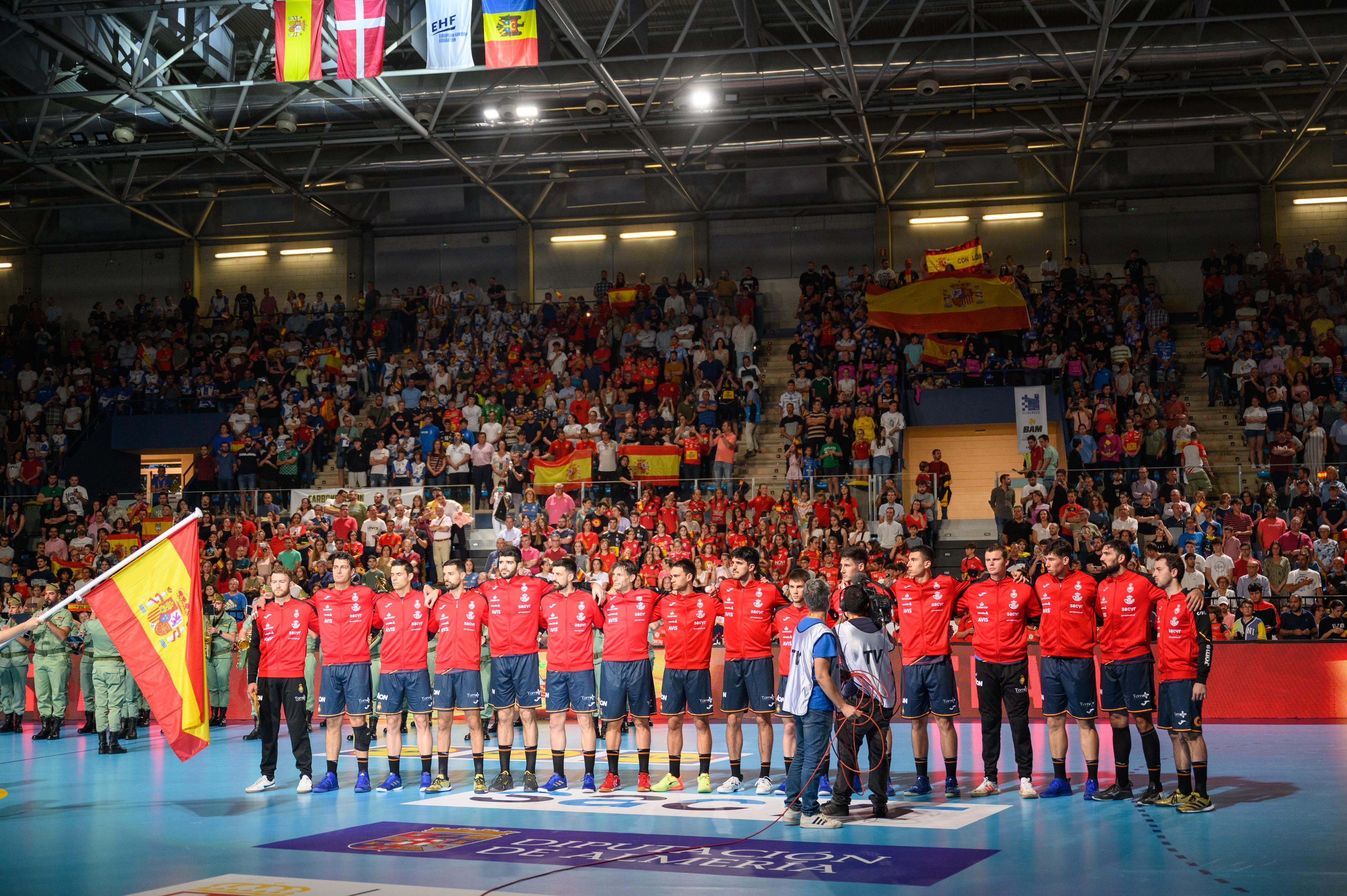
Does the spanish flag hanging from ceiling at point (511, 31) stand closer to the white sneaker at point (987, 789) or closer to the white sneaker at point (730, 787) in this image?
the white sneaker at point (730, 787)

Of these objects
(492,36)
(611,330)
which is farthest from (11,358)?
(492,36)

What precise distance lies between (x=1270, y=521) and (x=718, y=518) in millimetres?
9388

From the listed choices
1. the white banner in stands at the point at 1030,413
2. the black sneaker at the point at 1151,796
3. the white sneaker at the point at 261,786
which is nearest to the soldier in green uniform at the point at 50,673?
the white sneaker at the point at 261,786

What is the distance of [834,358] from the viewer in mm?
28250

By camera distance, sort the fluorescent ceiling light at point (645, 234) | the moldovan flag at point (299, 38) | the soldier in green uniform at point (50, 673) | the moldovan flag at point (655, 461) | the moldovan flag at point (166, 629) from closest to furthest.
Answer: the moldovan flag at point (166, 629) → the soldier in green uniform at point (50, 673) → the moldovan flag at point (299, 38) → the moldovan flag at point (655, 461) → the fluorescent ceiling light at point (645, 234)

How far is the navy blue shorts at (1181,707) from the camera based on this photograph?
9.90 meters

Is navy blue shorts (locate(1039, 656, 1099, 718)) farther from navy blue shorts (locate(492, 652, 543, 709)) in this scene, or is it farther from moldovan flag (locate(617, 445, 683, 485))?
moldovan flag (locate(617, 445, 683, 485))

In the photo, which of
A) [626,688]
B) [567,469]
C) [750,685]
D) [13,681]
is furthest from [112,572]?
[567,469]

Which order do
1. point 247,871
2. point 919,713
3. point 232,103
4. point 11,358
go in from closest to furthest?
point 247,871
point 919,713
point 232,103
point 11,358

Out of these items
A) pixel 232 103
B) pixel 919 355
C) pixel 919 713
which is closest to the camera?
pixel 919 713

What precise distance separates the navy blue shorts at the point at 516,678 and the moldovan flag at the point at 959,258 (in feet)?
64.9

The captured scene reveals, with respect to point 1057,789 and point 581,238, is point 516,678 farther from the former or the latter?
point 581,238

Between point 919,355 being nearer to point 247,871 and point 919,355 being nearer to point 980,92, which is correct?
point 980,92

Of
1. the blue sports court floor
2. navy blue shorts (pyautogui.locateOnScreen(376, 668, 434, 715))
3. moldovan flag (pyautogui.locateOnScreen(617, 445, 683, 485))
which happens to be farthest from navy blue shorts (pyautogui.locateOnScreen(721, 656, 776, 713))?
moldovan flag (pyautogui.locateOnScreen(617, 445, 683, 485))
